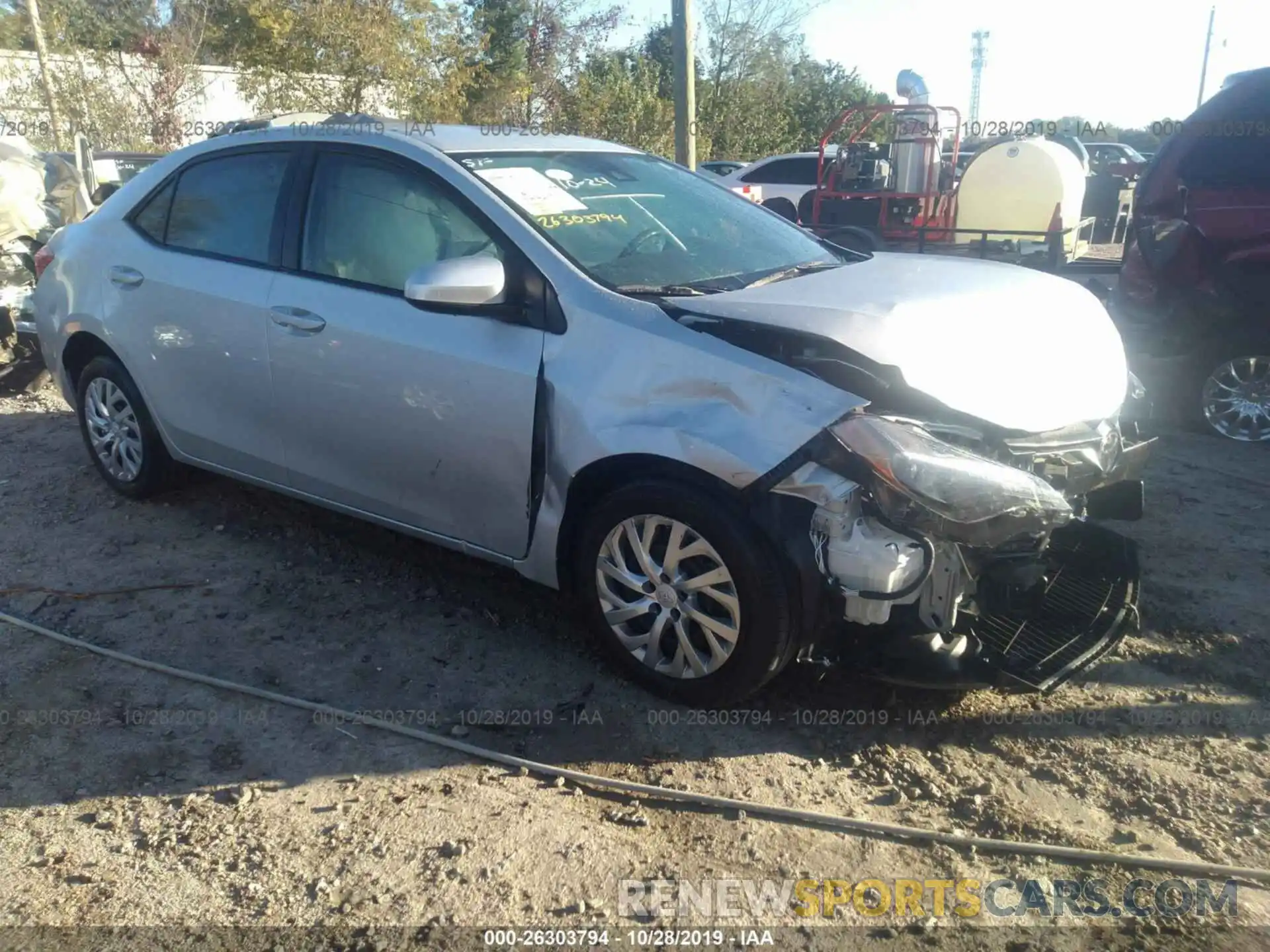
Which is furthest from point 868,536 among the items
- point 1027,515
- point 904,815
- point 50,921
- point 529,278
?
point 50,921

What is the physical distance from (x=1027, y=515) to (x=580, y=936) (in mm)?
1669

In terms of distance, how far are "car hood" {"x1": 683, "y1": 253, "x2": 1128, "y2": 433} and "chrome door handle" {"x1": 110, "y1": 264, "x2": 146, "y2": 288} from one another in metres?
2.79

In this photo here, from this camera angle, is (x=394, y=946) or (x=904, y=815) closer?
(x=394, y=946)

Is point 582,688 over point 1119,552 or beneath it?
beneath

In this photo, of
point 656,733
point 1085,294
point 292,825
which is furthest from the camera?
point 1085,294

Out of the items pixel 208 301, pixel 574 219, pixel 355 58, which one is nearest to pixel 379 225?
pixel 574 219

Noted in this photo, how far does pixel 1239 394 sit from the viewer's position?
6195 millimetres

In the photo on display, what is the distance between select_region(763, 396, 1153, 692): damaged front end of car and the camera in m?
2.85

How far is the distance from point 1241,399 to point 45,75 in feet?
62.9

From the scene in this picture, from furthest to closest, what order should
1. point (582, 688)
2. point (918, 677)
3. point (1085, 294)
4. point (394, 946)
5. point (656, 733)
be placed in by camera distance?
point (1085, 294), point (582, 688), point (656, 733), point (918, 677), point (394, 946)

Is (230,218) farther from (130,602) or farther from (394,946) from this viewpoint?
(394,946)

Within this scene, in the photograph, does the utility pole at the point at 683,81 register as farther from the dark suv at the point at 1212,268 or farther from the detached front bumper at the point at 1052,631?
the detached front bumper at the point at 1052,631

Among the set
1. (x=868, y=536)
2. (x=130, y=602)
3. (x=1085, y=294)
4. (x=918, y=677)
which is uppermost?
(x=1085, y=294)

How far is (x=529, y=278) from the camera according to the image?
3428 mm
